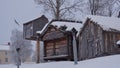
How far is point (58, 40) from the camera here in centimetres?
2236

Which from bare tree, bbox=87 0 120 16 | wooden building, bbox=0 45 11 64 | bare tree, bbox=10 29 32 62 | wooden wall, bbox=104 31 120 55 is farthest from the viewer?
wooden building, bbox=0 45 11 64

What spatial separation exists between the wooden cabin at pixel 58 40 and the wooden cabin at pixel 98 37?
0.84 metres

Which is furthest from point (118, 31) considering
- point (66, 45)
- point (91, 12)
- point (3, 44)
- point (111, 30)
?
point (3, 44)

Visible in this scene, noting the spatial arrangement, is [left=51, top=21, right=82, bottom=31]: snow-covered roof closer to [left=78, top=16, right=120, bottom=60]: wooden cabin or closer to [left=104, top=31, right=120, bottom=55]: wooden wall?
[left=78, top=16, right=120, bottom=60]: wooden cabin

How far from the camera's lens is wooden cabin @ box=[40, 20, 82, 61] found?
69.2ft

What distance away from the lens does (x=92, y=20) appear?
778 inches

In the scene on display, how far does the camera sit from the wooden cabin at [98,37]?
749 inches

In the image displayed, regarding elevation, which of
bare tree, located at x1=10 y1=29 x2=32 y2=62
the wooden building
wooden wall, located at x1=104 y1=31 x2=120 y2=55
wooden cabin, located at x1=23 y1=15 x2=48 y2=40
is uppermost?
wooden cabin, located at x1=23 y1=15 x2=48 y2=40

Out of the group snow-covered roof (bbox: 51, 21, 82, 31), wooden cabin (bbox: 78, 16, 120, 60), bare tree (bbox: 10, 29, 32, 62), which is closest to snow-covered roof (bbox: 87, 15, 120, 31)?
wooden cabin (bbox: 78, 16, 120, 60)

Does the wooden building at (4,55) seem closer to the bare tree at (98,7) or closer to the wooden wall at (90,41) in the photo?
the bare tree at (98,7)

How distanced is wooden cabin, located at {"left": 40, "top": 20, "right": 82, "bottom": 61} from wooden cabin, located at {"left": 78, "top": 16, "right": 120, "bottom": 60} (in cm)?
84

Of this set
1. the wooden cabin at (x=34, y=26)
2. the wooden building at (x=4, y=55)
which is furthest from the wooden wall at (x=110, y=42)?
the wooden building at (x=4, y=55)

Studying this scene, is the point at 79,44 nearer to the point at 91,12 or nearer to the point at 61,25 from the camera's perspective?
the point at 61,25

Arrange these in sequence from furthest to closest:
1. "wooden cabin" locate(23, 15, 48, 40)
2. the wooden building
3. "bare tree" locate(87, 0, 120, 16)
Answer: the wooden building
"bare tree" locate(87, 0, 120, 16)
"wooden cabin" locate(23, 15, 48, 40)
